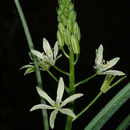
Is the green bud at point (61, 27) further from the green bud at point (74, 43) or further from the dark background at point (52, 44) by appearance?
the dark background at point (52, 44)

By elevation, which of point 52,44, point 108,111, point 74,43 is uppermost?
point 52,44

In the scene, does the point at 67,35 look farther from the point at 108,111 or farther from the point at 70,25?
the point at 108,111

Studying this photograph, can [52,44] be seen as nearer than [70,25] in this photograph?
No

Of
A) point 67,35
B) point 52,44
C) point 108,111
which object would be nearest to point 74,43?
point 67,35

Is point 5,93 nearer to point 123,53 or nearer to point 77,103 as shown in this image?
point 77,103

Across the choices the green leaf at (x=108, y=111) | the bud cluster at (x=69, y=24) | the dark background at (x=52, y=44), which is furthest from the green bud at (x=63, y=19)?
the dark background at (x=52, y=44)

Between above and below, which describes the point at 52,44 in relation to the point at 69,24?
above

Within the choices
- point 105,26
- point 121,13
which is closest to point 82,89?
point 105,26

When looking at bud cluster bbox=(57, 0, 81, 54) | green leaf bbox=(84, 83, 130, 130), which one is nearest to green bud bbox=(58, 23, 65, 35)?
bud cluster bbox=(57, 0, 81, 54)
